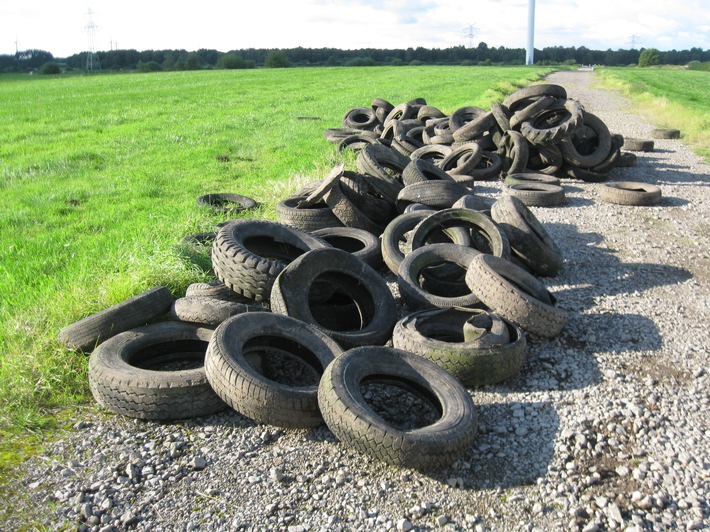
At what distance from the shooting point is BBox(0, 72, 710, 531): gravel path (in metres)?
3.38

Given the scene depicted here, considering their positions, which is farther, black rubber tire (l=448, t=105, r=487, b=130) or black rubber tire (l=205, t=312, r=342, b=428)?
black rubber tire (l=448, t=105, r=487, b=130)

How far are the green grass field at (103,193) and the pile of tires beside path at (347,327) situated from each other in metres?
0.44

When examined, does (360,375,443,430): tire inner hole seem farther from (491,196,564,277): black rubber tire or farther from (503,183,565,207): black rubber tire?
(503,183,565,207): black rubber tire

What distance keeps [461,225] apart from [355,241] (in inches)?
53.6

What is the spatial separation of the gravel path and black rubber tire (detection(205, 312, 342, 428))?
0.57 feet

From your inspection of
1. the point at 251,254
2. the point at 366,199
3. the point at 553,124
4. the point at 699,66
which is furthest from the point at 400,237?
the point at 699,66

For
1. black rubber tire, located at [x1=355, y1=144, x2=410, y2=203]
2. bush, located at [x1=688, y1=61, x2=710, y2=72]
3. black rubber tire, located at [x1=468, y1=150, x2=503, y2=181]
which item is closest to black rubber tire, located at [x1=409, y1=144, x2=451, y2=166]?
black rubber tire, located at [x1=468, y1=150, x2=503, y2=181]

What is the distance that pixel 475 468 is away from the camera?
383 cm

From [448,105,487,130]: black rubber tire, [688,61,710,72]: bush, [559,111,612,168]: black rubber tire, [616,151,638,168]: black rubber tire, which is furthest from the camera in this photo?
[688,61,710,72]: bush

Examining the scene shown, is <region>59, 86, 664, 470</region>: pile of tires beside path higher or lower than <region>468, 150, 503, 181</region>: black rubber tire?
lower

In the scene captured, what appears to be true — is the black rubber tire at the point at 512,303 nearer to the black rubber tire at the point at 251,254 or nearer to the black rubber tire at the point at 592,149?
the black rubber tire at the point at 251,254

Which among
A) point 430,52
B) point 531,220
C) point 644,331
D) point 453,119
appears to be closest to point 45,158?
point 453,119

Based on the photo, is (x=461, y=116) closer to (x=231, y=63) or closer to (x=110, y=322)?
(x=110, y=322)

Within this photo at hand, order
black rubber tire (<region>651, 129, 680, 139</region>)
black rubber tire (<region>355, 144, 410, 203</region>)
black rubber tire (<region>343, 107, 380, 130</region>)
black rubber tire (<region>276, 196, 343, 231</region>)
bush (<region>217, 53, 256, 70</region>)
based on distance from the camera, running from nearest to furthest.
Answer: black rubber tire (<region>276, 196, 343, 231</region>) → black rubber tire (<region>355, 144, 410, 203</region>) → black rubber tire (<region>343, 107, 380, 130</region>) → black rubber tire (<region>651, 129, 680, 139</region>) → bush (<region>217, 53, 256, 70</region>)
